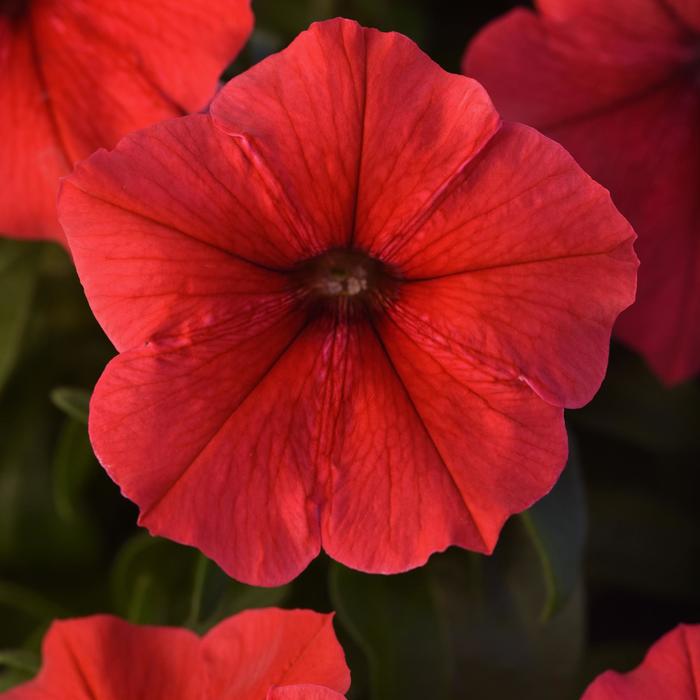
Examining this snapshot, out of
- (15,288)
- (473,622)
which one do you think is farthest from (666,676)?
(15,288)

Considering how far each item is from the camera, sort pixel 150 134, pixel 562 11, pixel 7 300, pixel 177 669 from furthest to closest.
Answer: pixel 7 300 < pixel 562 11 < pixel 177 669 < pixel 150 134

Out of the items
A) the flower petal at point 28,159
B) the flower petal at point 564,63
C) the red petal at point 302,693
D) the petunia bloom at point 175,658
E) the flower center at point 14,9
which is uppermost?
the flower center at point 14,9

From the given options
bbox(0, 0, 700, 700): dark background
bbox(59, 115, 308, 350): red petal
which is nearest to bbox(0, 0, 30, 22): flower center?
bbox(0, 0, 700, 700): dark background

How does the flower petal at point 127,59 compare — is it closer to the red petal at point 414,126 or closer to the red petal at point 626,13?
the red petal at point 414,126

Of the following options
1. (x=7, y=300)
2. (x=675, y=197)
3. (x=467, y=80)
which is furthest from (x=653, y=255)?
(x=7, y=300)

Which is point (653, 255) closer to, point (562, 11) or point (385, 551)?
point (562, 11)

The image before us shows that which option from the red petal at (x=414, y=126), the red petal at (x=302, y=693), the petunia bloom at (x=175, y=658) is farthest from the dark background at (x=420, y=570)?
the red petal at (x=414, y=126)

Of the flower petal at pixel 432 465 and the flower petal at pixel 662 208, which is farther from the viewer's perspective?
the flower petal at pixel 662 208
